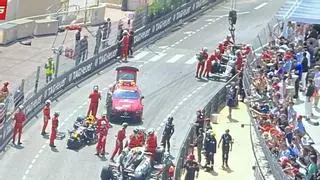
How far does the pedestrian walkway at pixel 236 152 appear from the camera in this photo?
1203 inches

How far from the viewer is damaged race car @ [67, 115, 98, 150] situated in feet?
108

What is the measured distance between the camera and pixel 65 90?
3978 centimetres

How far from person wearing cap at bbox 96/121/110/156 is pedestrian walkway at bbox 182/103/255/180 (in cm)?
331

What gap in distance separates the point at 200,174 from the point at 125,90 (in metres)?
7.09

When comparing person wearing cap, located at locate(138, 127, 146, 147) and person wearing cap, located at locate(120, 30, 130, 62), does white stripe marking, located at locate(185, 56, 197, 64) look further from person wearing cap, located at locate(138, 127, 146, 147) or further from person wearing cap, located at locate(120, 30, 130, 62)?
person wearing cap, located at locate(138, 127, 146, 147)

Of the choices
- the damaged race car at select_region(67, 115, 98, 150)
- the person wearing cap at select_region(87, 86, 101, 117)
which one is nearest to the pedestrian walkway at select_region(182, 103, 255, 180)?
the damaged race car at select_region(67, 115, 98, 150)

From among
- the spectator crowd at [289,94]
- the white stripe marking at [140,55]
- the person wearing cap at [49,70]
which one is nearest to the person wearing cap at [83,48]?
the person wearing cap at [49,70]

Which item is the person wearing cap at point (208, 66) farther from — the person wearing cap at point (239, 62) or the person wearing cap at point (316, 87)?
the person wearing cap at point (316, 87)

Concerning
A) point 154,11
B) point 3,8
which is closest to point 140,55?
point 154,11

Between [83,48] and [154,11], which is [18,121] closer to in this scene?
[83,48]

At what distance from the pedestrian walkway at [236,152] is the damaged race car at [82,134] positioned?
4.07m

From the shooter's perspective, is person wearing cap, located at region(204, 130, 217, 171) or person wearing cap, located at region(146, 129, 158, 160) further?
person wearing cap, located at region(204, 130, 217, 171)

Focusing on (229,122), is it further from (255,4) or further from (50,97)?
(255,4)

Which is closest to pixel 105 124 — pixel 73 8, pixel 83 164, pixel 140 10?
pixel 83 164
